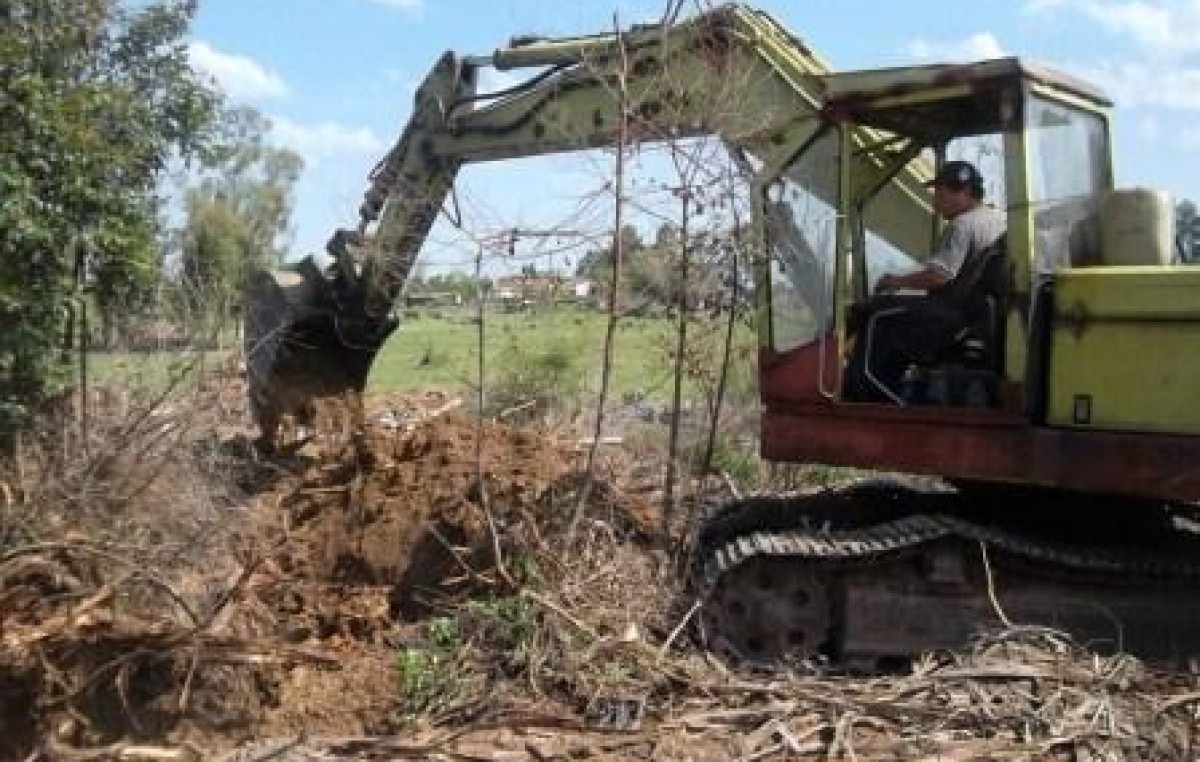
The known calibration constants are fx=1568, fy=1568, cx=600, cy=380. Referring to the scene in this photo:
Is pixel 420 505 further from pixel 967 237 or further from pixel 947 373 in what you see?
pixel 967 237

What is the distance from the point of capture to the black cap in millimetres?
7465

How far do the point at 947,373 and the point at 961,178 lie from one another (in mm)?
935

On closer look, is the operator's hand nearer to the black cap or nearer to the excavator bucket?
the black cap

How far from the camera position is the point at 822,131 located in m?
7.68

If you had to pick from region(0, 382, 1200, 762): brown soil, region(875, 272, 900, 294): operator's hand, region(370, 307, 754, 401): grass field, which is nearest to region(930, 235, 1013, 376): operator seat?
region(875, 272, 900, 294): operator's hand

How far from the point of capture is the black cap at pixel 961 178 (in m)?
7.46

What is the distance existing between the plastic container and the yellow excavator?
0.01 metres

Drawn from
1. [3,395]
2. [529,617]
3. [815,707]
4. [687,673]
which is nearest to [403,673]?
[529,617]

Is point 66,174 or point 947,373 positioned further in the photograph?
point 66,174

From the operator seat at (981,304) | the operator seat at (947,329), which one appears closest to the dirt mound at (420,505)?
the operator seat at (947,329)

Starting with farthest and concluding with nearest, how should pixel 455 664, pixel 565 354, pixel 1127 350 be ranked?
1. pixel 565 354
2. pixel 455 664
3. pixel 1127 350

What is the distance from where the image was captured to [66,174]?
884 centimetres

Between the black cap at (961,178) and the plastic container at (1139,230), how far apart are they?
2.05ft

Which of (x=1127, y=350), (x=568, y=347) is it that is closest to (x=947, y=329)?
(x=1127, y=350)
